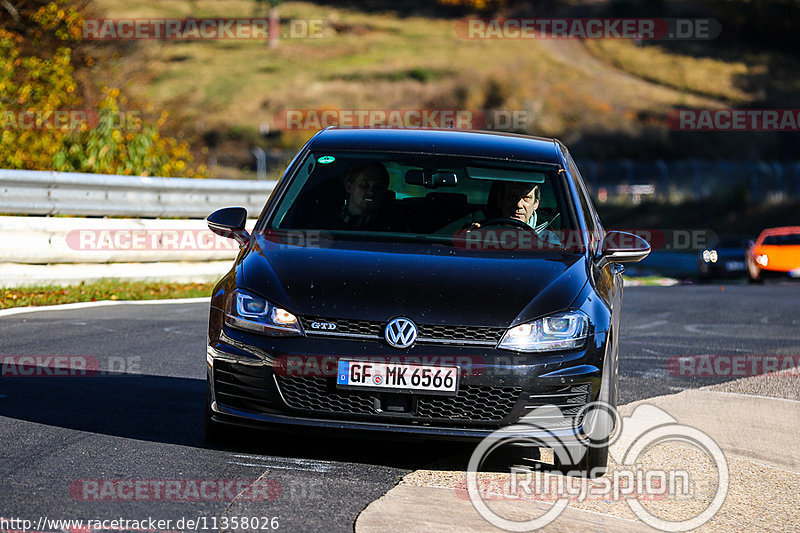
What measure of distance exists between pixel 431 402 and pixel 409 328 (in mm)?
349

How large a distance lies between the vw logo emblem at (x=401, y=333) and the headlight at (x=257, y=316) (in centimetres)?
40

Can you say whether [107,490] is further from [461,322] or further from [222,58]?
[222,58]

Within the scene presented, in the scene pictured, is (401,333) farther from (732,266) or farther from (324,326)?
(732,266)

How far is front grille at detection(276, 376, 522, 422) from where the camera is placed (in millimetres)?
5441

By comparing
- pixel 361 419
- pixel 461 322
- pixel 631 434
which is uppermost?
pixel 461 322

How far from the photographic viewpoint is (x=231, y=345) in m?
5.62

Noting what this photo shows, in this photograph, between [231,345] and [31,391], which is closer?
[231,345]

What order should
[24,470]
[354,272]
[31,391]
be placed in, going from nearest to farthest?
[24,470]
[354,272]
[31,391]

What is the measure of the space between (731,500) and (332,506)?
183 centimetres

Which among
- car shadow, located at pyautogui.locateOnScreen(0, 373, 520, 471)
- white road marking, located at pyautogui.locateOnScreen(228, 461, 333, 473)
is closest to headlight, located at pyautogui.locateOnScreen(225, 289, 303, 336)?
car shadow, located at pyautogui.locateOnScreen(0, 373, 520, 471)

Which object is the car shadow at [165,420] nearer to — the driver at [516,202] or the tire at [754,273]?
the driver at [516,202]

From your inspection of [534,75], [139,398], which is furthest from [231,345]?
[534,75]

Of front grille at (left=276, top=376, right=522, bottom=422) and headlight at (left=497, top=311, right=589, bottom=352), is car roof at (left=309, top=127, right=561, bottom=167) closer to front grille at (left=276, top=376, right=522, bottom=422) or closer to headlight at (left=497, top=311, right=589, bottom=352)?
headlight at (left=497, top=311, right=589, bottom=352)

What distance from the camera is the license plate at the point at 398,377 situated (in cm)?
538
